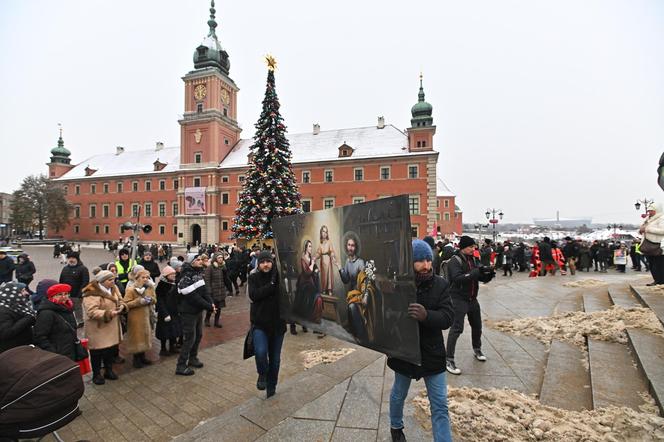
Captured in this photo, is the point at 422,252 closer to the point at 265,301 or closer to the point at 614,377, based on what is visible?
the point at 265,301

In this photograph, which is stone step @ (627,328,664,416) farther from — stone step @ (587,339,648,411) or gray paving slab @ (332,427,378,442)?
gray paving slab @ (332,427,378,442)

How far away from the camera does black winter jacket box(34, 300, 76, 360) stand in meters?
Result: 3.77

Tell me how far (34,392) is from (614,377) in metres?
5.85

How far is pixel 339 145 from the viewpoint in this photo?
43781 mm

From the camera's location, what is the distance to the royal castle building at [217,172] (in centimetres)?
3791

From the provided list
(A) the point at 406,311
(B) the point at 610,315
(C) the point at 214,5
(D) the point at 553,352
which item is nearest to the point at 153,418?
(A) the point at 406,311

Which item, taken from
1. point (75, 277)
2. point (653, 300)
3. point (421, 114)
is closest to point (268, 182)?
point (75, 277)

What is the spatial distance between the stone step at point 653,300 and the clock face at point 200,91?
50.2m

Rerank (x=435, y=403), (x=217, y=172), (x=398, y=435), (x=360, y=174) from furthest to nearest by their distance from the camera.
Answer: (x=217, y=172) → (x=360, y=174) → (x=398, y=435) → (x=435, y=403)

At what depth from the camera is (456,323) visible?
4602mm

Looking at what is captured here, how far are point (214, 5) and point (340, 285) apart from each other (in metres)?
63.2

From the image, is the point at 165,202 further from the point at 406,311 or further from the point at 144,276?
the point at 406,311

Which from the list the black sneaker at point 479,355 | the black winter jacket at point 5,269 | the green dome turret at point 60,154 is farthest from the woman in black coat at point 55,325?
the green dome turret at point 60,154

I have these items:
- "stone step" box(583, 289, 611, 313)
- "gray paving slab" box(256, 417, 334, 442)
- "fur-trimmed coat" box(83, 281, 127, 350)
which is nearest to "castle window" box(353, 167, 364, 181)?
"stone step" box(583, 289, 611, 313)
